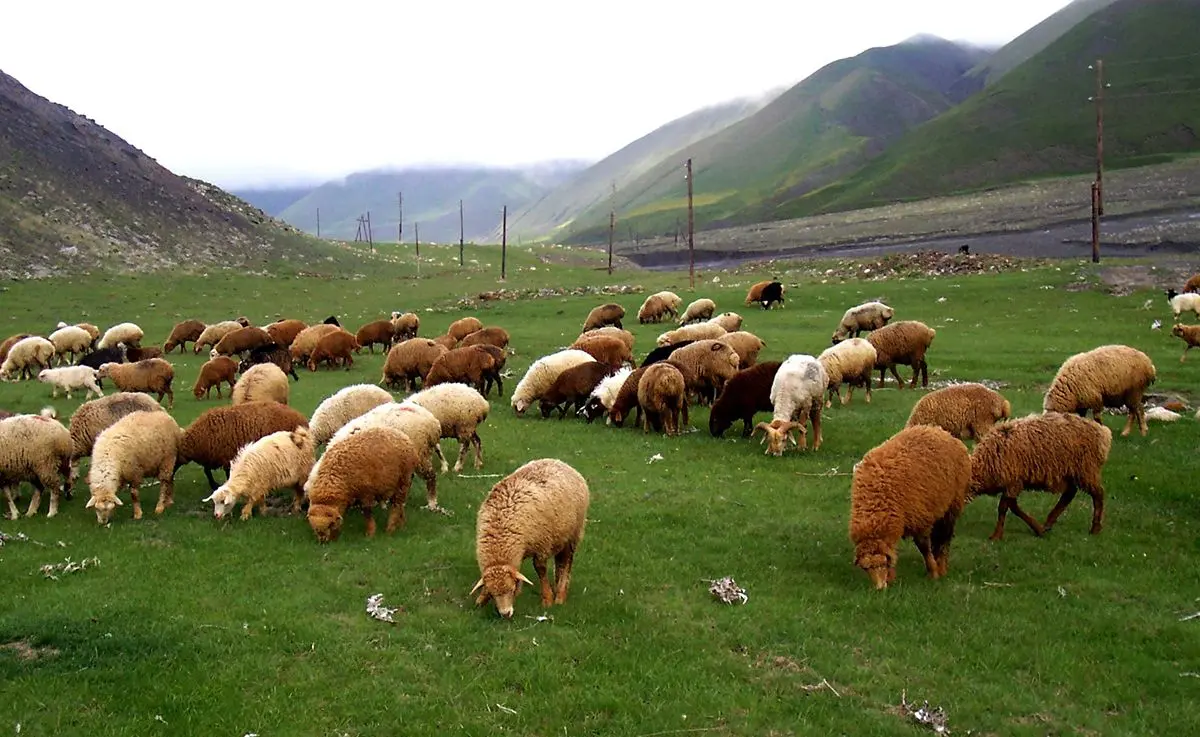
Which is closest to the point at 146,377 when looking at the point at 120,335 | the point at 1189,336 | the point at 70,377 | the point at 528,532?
the point at 70,377

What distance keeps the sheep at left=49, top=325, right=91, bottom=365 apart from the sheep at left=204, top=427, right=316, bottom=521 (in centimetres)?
2239

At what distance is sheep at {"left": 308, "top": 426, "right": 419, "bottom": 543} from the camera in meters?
11.4

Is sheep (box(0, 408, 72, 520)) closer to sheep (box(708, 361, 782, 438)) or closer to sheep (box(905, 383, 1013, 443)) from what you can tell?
sheep (box(708, 361, 782, 438))

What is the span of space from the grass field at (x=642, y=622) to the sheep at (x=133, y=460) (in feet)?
1.37

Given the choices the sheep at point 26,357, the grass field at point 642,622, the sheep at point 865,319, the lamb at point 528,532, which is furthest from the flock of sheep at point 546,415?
the sheep at point 865,319

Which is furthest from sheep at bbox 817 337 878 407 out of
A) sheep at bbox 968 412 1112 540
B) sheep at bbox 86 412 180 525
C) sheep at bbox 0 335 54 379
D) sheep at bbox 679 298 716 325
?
sheep at bbox 0 335 54 379

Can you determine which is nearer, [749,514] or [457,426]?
[749,514]

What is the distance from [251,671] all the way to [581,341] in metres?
17.1

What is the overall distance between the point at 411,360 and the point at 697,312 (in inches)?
694

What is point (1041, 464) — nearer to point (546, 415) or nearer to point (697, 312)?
point (546, 415)

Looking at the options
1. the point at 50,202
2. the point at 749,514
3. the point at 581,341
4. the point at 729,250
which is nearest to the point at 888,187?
the point at 729,250

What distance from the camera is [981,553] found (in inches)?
405

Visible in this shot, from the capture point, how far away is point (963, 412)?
13633mm

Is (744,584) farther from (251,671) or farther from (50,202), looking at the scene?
(50,202)
